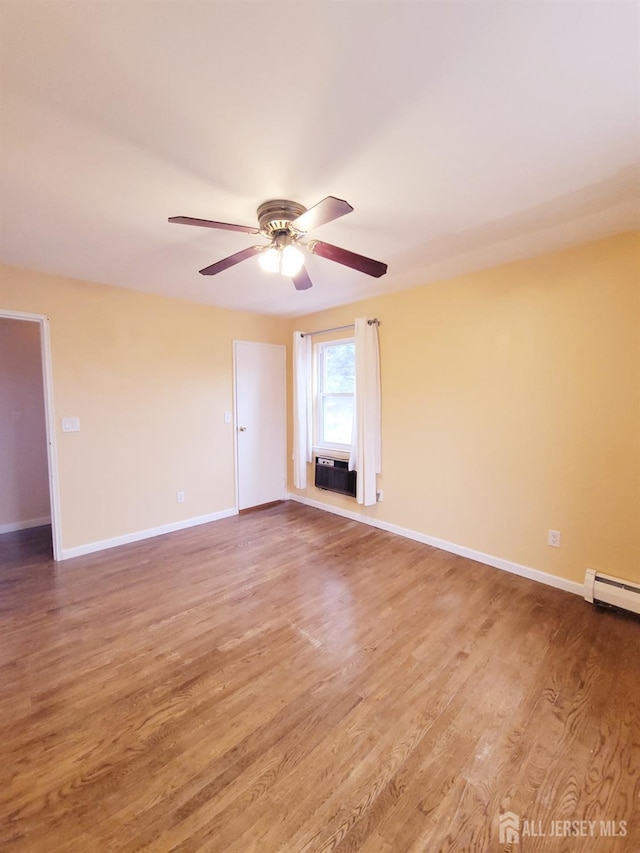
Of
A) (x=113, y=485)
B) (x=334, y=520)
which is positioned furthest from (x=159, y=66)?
(x=334, y=520)

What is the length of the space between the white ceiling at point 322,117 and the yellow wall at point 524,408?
0.46m

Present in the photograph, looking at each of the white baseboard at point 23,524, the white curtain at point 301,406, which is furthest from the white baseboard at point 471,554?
the white baseboard at point 23,524

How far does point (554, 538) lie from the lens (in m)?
2.56

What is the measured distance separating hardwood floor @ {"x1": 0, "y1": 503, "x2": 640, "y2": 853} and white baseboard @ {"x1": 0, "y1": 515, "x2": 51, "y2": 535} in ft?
4.61

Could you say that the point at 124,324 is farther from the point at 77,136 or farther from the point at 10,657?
the point at 10,657

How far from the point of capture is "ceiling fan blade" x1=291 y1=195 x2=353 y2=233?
1.35 meters

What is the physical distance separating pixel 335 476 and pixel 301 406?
0.97m

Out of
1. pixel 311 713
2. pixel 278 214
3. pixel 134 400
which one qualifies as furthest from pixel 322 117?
pixel 134 400

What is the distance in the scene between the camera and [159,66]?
1.08m

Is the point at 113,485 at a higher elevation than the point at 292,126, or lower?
lower

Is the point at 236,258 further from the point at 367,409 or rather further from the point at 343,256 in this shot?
the point at 367,409

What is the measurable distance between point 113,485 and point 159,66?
124 inches

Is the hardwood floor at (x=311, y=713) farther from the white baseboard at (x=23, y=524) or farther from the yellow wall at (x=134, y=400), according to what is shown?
the white baseboard at (x=23, y=524)

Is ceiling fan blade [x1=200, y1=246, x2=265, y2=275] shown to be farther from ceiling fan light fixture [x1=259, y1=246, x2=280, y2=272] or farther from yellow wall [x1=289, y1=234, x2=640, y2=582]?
yellow wall [x1=289, y1=234, x2=640, y2=582]
